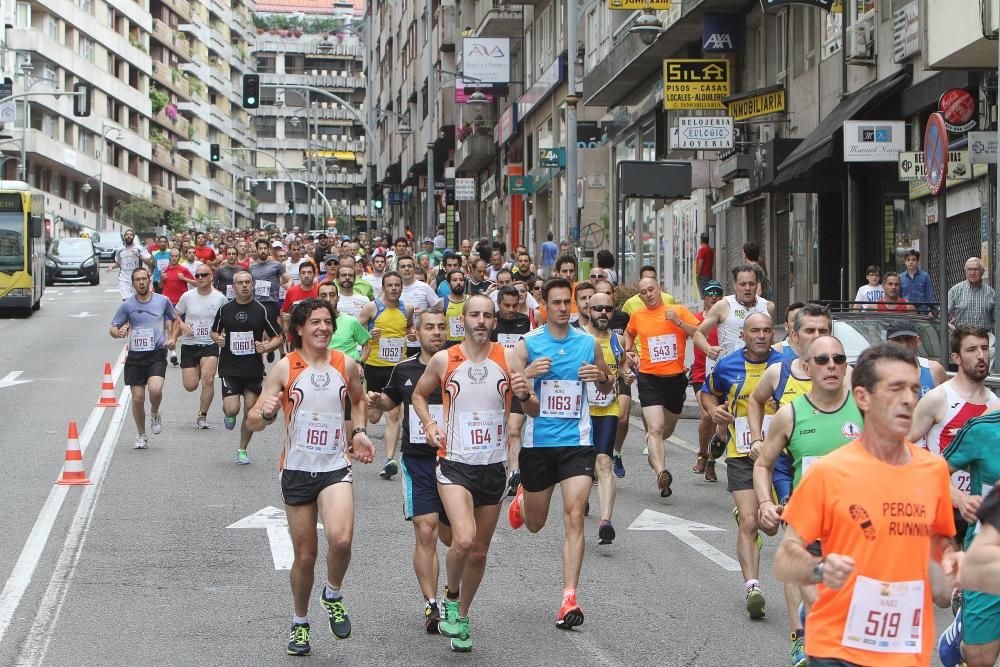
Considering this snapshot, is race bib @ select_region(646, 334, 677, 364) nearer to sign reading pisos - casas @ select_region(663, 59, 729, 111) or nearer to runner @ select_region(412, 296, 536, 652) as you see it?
runner @ select_region(412, 296, 536, 652)

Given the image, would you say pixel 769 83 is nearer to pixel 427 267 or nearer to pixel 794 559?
pixel 427 267

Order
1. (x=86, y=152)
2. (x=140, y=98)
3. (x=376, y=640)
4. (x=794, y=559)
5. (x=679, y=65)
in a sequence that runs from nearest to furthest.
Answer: (x=794, y=559) < (x=376, y=640) < (x=679, y=65) < (x=86, y=152) < (x=140, y=98)

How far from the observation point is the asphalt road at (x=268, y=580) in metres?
7.79

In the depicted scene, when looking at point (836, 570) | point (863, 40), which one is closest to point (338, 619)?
point (836, 570)

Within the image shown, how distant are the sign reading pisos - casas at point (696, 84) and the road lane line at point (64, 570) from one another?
54.5 ft

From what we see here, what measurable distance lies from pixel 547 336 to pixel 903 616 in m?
4.68

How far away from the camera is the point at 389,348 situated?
15.4 metres

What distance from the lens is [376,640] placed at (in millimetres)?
8008

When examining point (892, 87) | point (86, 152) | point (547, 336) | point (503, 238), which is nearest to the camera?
point (547, 336)

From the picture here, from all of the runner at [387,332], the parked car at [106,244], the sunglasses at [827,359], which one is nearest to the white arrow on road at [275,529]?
the runner at [387,332]

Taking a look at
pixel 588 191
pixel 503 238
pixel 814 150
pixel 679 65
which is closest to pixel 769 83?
pixel 679 65

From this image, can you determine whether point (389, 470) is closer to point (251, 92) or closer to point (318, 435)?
point (318, 435)

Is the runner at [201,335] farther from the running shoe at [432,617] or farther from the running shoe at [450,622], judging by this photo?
the running shoe at [450,622]

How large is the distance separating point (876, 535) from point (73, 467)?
393 inches
